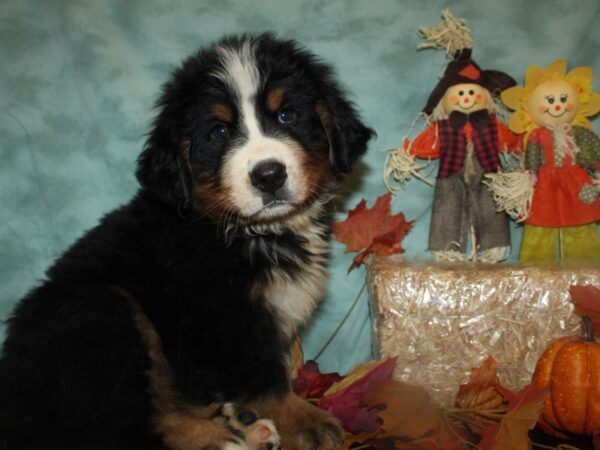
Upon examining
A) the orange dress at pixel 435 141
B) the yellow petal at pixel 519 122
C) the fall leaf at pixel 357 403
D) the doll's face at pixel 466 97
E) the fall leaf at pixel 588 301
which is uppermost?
the doll's face at pixel 466 97

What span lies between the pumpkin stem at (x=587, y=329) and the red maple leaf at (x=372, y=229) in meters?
1.15

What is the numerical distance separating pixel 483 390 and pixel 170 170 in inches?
72.0

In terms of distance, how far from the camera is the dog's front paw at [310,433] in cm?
264

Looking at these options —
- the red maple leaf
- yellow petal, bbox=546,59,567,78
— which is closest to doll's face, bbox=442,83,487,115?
yellow petal, bbox=546,59,567,78

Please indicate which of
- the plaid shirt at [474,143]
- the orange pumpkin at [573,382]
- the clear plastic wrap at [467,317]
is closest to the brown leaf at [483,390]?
the clear plastic wrap at [467,317]

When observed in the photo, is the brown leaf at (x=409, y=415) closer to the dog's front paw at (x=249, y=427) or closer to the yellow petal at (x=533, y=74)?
the dog's front paw at (x=249, y=427)

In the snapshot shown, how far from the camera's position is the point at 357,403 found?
116 inches

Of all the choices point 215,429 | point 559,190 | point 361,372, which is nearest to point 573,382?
point 361,372

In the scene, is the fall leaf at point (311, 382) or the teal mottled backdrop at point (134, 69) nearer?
the fall leaf at point (311, 382)

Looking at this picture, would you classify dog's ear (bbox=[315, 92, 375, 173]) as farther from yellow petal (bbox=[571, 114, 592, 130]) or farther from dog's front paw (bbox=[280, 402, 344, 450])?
yellow petal (bbox=[571, 114, 592, 130])

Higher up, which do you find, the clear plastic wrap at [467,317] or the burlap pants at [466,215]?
the burlap pants at [466,215]

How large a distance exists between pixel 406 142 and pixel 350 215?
0.54m

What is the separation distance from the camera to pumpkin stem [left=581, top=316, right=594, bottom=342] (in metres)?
2.83

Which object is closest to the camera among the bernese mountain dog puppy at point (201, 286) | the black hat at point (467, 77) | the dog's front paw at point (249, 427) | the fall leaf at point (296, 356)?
the bernese mountain dog puppy at point (201, 286)
